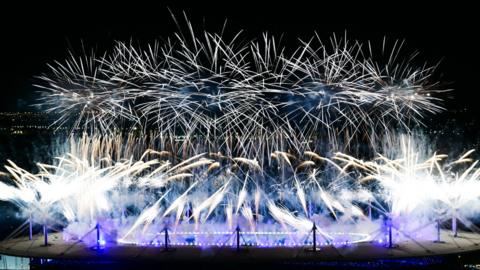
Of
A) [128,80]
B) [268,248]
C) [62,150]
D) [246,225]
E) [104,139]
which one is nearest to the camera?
[268,248]

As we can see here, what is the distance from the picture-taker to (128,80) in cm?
2259

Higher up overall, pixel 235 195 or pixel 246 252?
pixel 235 195

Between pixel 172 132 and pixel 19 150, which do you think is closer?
pixel 172 132

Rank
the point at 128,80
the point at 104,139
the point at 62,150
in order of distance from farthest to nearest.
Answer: the point at 62,150 → the point at 104,139 → the point at 128,80

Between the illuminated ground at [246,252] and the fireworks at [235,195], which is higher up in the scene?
the fireworks at [235,195]

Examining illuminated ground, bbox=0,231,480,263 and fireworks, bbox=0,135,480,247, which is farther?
fireworks, bbox=0,135,480,247

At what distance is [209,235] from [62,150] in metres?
19.5

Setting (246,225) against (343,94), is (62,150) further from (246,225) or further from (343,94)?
(343,94)

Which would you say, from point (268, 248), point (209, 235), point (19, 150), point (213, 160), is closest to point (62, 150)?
point (19, 150)

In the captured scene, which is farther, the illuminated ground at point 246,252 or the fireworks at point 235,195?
the fireworks at point 235,195

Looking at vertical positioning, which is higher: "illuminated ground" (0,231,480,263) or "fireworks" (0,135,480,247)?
"fireworks" (0,135,480,247)

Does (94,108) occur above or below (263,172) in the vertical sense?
above

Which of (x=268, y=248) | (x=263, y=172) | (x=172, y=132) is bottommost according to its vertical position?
(x=268, y=248)

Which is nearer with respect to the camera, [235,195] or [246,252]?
[246,252]
